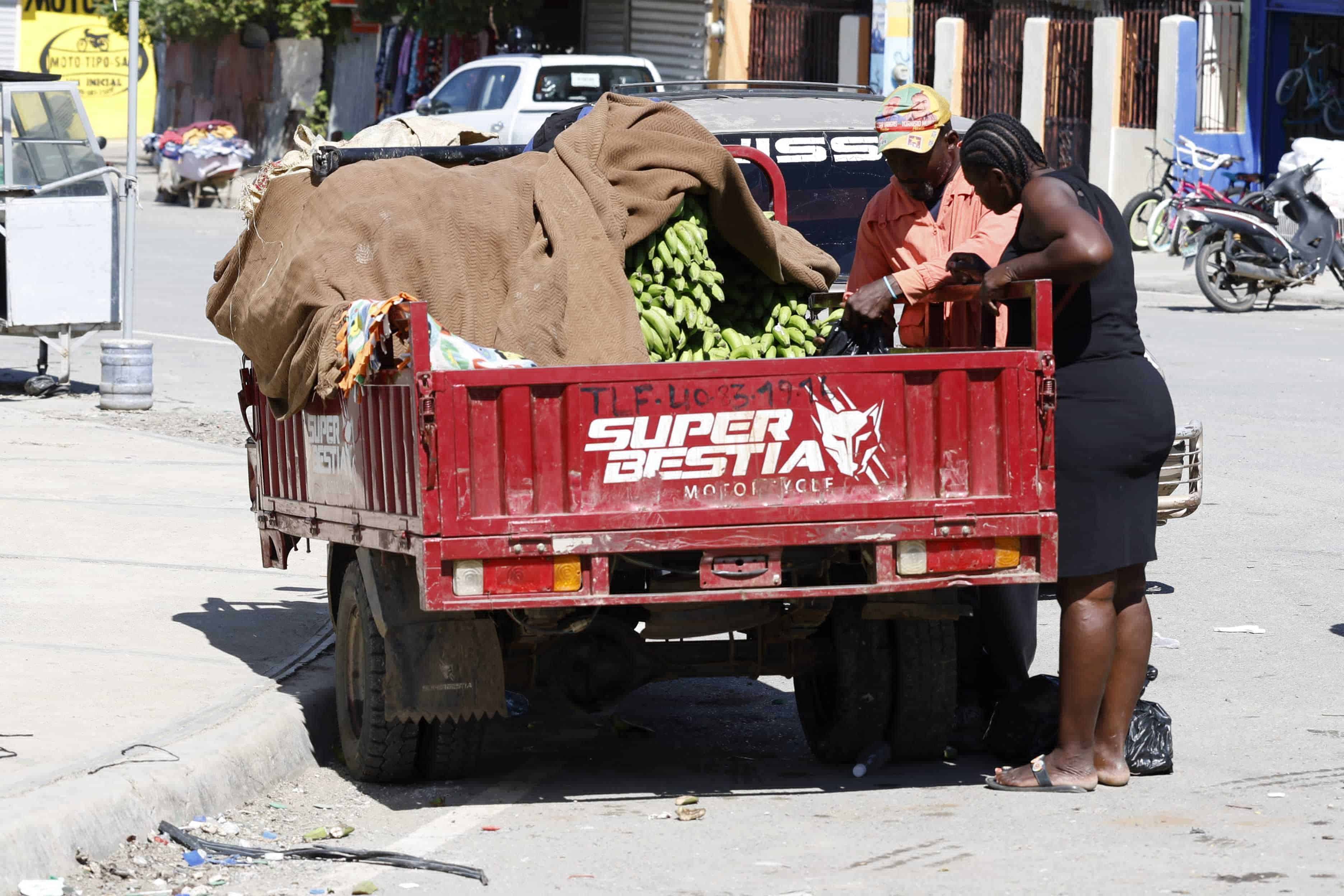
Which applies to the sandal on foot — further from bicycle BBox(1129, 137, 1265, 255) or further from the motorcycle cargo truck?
bicycle BBox(1129, 137, 1265, 255)

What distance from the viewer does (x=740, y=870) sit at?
190 inches

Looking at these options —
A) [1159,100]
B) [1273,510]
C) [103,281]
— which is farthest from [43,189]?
→ [1159,100]

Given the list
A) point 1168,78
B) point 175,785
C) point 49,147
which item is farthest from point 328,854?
point 1168,78

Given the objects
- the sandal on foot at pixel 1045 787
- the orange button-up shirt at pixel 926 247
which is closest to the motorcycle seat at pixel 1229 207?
the orange button-up shirt at pixel 926 247

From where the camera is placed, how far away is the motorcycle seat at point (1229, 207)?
1862cm

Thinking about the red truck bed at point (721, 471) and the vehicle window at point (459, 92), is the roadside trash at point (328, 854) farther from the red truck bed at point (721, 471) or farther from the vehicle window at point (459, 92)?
the vehicle window at point (459, 92)

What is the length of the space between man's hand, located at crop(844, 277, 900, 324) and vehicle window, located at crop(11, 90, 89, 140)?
30.4ft

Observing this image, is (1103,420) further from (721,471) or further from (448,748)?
(448,748)

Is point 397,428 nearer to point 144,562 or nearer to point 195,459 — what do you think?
point 144,562

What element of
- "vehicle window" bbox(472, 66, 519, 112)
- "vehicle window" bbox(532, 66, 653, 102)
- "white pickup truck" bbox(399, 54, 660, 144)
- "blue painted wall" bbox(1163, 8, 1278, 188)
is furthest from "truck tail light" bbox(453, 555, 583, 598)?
"blue painted wall" bbox(1163, 8, 1278, 188)

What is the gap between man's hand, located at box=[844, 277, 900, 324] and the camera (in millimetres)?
5906

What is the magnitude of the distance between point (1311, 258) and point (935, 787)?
48.1 feet

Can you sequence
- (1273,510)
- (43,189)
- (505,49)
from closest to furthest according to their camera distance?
(1273,510)
(43,189)
(505,49)

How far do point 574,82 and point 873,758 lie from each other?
61.8 feet
